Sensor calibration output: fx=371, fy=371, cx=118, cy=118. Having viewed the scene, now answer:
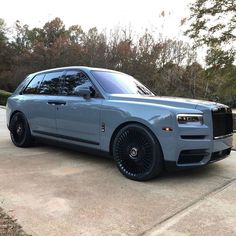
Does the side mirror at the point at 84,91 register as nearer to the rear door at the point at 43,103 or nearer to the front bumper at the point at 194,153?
the rear door at the point at 43,103

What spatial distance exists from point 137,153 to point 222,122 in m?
1.30

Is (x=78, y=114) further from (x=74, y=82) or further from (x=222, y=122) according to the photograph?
(x=222, y=122)

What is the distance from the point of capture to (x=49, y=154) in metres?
6.58

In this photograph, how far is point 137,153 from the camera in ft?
16.6

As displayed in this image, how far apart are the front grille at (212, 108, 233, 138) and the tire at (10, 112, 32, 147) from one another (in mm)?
3628

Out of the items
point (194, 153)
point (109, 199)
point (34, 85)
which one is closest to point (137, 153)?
point (194, 153)

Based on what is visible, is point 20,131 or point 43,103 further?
point 20,131

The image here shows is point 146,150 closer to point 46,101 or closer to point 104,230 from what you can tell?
point 104,230

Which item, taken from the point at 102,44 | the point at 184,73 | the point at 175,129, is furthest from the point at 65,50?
the point at 175,129

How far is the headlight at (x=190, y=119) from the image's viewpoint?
15.7ft

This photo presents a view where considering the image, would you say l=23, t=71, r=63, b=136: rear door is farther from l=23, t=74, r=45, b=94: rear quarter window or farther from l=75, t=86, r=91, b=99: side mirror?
l=75, t=86, r=91, b=99: side mirror

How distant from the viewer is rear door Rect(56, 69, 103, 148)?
5.66 metres

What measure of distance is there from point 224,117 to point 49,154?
10.1 feet

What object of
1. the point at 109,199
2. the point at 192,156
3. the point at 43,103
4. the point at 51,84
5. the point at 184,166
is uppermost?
the point at 51,84
